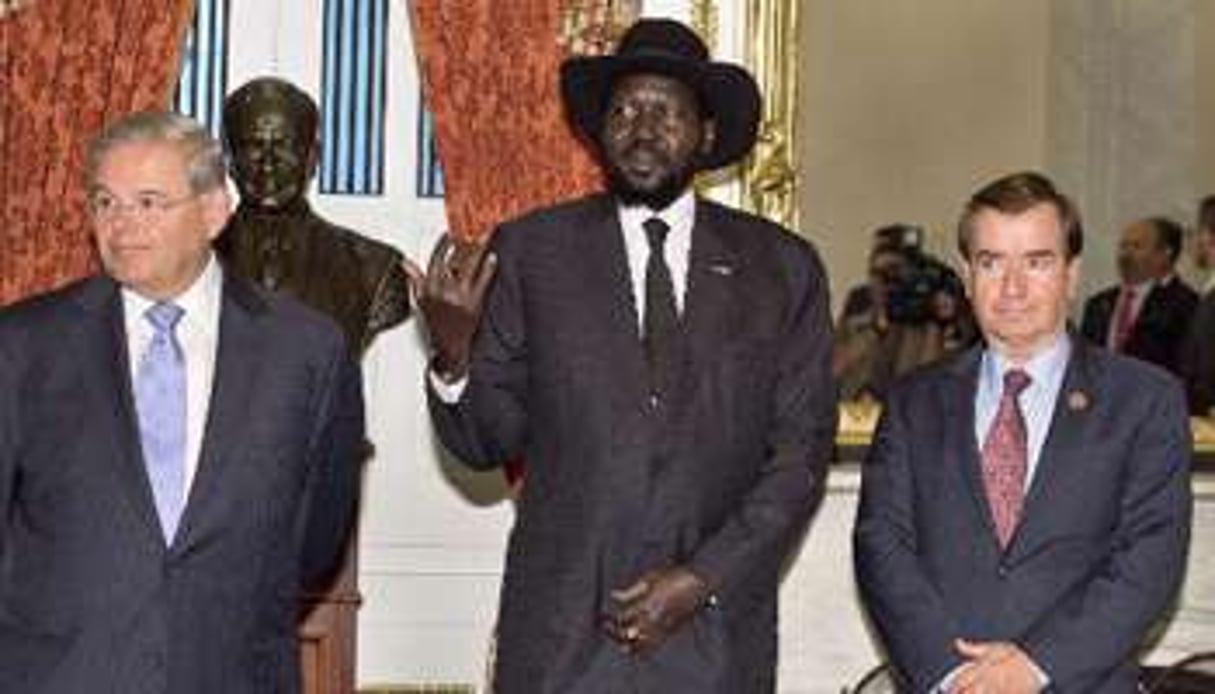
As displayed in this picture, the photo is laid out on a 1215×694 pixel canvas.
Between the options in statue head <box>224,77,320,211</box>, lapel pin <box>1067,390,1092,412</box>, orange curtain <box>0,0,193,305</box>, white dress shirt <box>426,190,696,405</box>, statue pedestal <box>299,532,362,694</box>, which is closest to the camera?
lapel pin <box>1067,390,1092,412</box>

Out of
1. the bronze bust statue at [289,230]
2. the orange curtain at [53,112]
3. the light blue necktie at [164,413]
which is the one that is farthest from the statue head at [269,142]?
the light blue necktie at [164,413]

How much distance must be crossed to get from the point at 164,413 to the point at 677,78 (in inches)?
46.5

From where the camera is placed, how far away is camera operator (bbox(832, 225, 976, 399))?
20.2 feet

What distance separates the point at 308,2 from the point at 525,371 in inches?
117

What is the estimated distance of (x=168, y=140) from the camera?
366 centimetres

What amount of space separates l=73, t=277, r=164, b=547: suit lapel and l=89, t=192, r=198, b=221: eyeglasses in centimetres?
16

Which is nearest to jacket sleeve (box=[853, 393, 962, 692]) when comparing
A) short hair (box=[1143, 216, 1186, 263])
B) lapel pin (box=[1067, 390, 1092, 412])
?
lapel pin (box=[1067, 390, 1092, 412])

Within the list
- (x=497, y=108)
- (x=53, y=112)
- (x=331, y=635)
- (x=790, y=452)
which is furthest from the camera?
(x=497, y=108)

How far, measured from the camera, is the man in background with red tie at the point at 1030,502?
3.94m

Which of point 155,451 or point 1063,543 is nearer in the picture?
point 155,451

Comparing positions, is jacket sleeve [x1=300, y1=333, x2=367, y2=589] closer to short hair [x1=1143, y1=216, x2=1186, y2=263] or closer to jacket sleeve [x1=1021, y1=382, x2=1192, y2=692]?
jacket sleeve [x1=1021, y1=382, x2=1192, y2=692]

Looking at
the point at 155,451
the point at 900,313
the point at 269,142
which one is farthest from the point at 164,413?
the point at 900,313

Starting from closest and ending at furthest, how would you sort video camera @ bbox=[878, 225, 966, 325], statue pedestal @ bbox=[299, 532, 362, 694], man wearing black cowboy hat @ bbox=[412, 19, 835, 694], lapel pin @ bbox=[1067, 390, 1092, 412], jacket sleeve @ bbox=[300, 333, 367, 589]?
jacket sleeve @ bbox=[300, 333, 367, 589], man wearing black cowboy hat @ bbox=[412, 19, 835, 694], lapel pin @ bbox=[1067, 390, 1092, 412], statue pedestal @ bbox=[299, 532, 362, 694], video camera @ bbox=[878, 225, 966, 325]

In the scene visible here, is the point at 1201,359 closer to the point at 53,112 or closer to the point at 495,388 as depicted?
the point at 495,388
